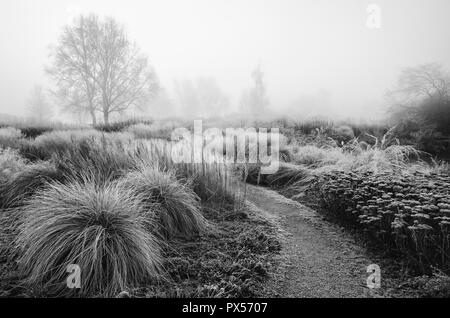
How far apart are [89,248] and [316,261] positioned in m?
2.05

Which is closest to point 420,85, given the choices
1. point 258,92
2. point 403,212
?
point 403,212

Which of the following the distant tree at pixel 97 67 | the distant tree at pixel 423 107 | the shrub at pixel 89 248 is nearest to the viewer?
the shrub at pixel 89 248

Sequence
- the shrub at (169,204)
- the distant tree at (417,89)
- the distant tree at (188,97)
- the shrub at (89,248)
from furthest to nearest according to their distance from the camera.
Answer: the distant tree at (188,97)
the distant tree at (417,89)
the shrub at (169,204)
the shrub at (89,248)

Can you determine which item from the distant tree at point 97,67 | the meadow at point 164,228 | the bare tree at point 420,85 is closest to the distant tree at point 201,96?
the distant tree at point 97,67

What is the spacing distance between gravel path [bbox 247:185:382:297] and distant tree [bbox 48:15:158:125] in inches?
693

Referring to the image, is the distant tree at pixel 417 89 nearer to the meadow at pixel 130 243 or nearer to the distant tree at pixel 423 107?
the distant tree at pixel 423 107

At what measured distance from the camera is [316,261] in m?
2.66

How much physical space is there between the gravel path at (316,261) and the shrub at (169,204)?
1052 mm

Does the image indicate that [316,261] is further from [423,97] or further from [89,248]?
[423,97]

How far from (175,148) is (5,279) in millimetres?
2918

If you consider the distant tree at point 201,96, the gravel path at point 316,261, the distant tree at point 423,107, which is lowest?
the gravel path at point 316,261

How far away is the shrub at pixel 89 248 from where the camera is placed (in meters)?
2.04

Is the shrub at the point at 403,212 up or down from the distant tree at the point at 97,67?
down
